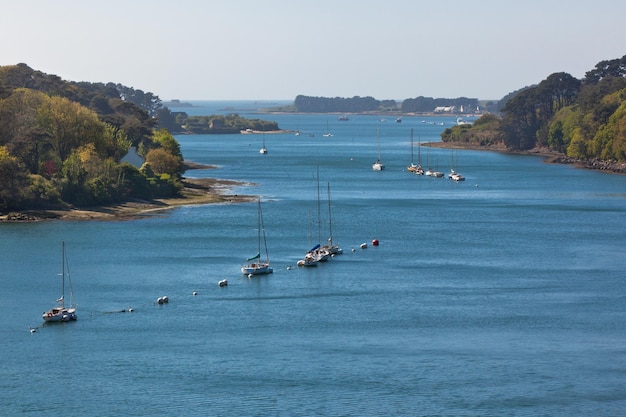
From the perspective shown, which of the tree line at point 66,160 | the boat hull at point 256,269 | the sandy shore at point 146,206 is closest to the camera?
the boat hull at point 256,269

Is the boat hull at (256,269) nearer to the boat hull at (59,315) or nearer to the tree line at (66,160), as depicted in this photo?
the boat hull at (59,315)

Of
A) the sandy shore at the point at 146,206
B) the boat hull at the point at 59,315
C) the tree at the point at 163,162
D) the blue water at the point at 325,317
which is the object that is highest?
the tree at the point at 163,162

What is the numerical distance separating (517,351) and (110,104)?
451 feet

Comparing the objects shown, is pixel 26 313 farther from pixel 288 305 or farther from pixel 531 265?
pixel 531 265

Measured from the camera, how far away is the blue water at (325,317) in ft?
162

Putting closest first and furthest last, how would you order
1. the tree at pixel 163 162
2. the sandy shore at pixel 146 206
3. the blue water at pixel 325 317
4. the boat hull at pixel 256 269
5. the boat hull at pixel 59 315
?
the blue water at pixel 325 317 < the boat hull at pixel 59 315 < the boat hull at pixel 256 269 < the sandy shore at pixel 146 206 < the tree at pixel 163 162

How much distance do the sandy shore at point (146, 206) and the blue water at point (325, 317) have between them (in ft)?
8.11

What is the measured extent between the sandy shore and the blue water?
8.11ft

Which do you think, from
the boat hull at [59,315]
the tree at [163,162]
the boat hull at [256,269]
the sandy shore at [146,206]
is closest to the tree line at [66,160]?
the tree at [163,162]

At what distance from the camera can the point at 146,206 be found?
356ft

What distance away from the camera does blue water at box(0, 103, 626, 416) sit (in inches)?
1948

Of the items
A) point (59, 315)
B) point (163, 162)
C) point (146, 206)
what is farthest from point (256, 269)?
point (163, 162)

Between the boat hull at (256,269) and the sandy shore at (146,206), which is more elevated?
the sandy shore at (146,206)

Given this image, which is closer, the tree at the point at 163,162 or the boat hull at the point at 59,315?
the boat hull at the point at 59,315
